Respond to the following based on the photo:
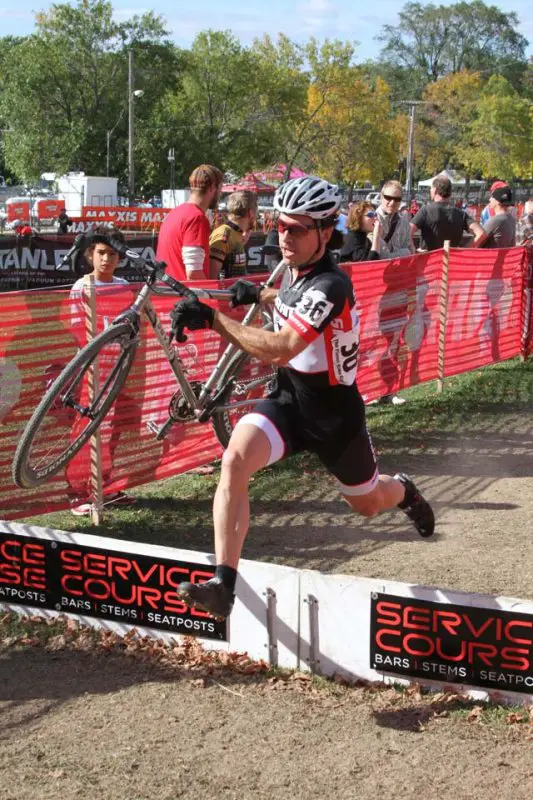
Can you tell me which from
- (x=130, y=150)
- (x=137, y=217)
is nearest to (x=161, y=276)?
(x=137, y=217)

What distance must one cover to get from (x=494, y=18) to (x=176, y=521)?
452ft

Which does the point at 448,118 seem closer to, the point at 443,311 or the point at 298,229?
the point at 443,311

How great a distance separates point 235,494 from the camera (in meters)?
4.45

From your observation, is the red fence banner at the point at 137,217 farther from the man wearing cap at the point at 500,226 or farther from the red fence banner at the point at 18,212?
the man wearing cap at the point at 500,226

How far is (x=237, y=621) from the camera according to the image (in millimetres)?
5016

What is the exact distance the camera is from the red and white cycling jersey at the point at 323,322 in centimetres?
448

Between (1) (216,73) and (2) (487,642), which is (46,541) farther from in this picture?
(1) (216,73)

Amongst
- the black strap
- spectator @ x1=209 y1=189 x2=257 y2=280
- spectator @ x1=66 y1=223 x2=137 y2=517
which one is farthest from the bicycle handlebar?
the black strap

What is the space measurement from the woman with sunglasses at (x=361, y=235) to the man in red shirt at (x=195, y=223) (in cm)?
329

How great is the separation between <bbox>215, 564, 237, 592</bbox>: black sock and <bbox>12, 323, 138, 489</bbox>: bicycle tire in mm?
1680

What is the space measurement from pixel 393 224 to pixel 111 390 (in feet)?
18.5

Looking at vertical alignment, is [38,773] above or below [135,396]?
below

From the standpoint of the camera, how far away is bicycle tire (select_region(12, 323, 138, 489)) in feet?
18.5

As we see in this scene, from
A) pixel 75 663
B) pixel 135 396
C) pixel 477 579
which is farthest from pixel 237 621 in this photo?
pixel 135 396
